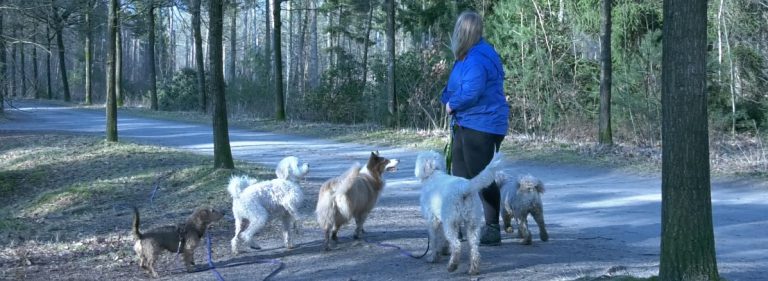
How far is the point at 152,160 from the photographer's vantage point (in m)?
16.6

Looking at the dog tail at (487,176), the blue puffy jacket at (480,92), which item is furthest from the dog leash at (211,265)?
the blue puffy jacket at (480,92)

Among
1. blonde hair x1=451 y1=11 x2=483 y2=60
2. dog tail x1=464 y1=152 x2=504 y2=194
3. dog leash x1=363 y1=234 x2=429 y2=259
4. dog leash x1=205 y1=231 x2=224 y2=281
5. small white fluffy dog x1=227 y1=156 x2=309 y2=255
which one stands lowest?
dog leash x1=205 y1=231 x2=224 y2=281

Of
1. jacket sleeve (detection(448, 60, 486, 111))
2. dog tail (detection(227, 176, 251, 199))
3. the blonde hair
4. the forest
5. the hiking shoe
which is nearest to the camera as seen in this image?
jacket sleeve (detection(448, 60, 486, 111))

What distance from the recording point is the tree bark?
1844 centimetres

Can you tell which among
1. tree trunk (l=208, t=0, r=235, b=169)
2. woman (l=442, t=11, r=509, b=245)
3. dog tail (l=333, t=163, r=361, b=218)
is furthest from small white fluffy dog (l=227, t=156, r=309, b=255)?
tree trunk (l=208, t=0, r=235, b=169)

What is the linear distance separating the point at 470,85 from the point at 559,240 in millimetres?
2395

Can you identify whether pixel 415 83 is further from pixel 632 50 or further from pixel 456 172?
pixel 456 172

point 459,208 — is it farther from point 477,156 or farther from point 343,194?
point 343,194

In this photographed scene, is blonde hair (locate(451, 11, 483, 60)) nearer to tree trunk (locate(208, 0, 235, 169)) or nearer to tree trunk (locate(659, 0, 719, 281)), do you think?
tree trunk (locate(659, 0, 719, 281))

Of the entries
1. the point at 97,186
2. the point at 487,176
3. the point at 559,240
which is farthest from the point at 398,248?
the point at 97,186

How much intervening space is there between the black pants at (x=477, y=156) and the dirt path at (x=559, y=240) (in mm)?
482

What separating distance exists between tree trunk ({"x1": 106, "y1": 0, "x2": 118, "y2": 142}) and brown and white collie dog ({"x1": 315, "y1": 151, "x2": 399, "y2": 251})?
12802 mm

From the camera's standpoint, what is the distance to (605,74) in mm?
18656

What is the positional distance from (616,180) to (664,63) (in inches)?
374
